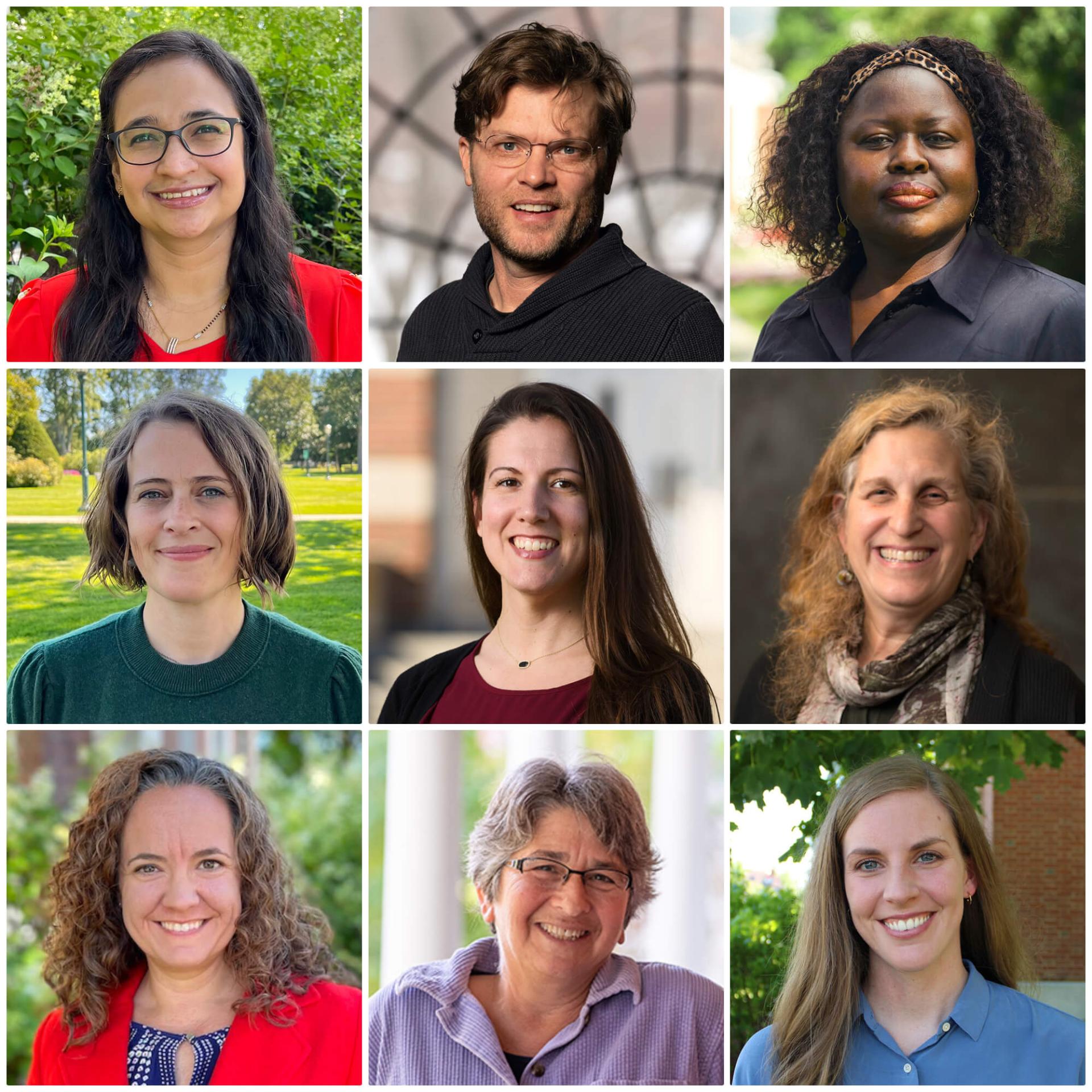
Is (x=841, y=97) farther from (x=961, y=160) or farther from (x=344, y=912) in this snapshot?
(x=344, y=912)

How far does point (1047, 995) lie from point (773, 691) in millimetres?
1032

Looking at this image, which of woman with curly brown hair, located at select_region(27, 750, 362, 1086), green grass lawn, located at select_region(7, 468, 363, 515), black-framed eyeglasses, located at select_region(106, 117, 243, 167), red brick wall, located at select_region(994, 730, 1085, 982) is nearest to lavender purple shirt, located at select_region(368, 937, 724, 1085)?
woman with curly brown hair, located at select_region(27, 750, 362, 1086)

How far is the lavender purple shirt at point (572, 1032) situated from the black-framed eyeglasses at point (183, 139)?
2052mm

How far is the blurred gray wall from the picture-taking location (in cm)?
296

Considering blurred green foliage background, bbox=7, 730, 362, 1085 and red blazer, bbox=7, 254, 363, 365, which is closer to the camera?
red blazer, bbox=7, 254, 363, 365

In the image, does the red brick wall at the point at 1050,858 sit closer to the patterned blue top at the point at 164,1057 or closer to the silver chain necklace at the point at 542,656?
the silver chain necklace at the point at 542,656

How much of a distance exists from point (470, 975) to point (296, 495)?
1.26 m

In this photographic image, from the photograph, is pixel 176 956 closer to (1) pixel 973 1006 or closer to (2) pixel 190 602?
(2) pixel 190 602

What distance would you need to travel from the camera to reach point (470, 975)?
2930mm

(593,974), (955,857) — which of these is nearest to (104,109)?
(593,974)

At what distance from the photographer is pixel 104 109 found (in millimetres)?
2896

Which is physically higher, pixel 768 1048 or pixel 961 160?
pixel 961 160

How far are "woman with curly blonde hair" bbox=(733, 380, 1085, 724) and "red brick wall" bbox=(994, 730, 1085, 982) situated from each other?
182 millimetres

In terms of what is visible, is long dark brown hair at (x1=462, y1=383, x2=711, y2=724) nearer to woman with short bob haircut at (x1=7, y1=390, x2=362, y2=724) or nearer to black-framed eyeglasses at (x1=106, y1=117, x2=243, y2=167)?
woman with short bob haircut at (x1=7, y1=390, x2=362, y2=724)
